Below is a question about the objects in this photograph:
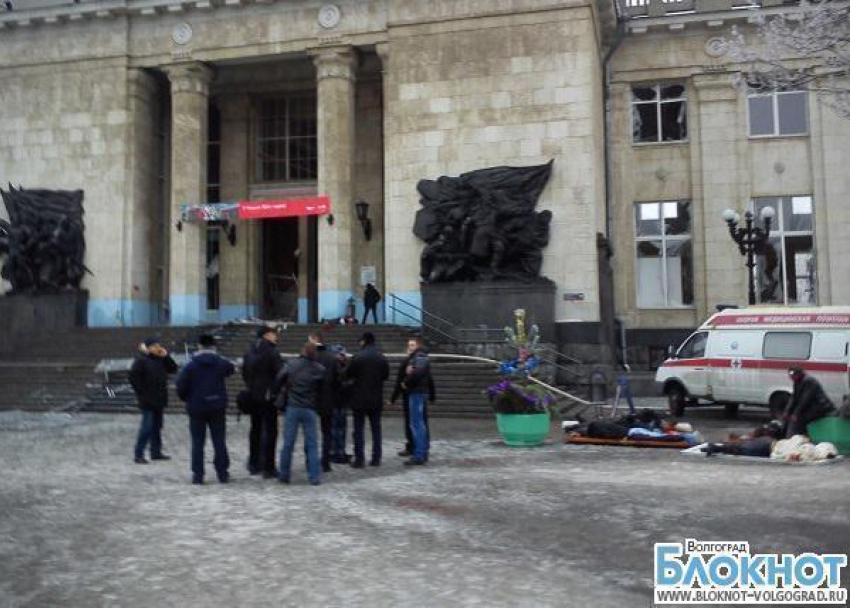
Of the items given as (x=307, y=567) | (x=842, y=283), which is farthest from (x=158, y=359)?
(x=842, y=283)

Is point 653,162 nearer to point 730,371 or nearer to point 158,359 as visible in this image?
point 730,371

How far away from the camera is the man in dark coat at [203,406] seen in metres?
9.33

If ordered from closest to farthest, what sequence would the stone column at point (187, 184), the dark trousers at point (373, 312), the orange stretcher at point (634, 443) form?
the orange stretcher at point (634, 443) → the dark trousers at point (373, 312) → the stone column at point (187, 184)

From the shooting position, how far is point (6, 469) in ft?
Answer: 34.6

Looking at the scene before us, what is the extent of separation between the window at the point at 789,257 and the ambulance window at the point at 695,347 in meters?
9.78

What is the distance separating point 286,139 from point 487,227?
10.8 m

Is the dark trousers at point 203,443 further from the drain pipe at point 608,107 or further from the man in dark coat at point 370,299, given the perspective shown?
the drain pipe at point 608,107

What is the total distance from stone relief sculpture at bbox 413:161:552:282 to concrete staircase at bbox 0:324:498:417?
252 centimetres

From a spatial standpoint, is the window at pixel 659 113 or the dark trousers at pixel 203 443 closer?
the dark trousers at pixel 203 443

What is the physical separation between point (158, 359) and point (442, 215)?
41.6 feet

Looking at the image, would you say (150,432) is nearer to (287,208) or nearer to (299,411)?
(299,411)

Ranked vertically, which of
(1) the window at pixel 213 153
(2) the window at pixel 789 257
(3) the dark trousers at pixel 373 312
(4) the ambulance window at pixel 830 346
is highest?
(1) the window at pixel 213 153

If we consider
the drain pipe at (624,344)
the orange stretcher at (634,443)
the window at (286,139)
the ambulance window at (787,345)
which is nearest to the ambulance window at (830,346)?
the ambulance window at (787,345)

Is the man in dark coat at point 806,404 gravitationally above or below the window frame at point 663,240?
below
